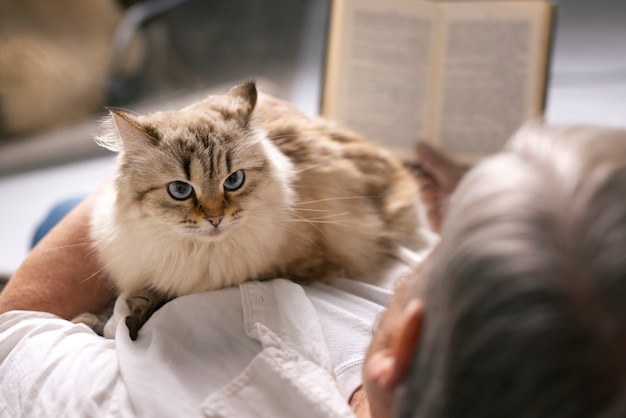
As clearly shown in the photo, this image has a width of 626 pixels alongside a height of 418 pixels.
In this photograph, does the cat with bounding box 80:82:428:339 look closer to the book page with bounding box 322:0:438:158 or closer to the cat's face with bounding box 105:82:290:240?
the cat's face with bounding box 105:82:290:240

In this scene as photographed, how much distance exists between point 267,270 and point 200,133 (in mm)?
321

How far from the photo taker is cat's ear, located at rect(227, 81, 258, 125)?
1159 millimetres

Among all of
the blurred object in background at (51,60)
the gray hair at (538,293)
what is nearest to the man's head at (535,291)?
the gray hair at (538,293)

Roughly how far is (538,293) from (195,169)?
700 millimetres

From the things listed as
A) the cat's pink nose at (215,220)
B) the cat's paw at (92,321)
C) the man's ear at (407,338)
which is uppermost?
the cat's pink nose at (215,220)

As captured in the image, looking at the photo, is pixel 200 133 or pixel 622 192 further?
pixel 200 133

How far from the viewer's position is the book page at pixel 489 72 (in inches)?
79.8

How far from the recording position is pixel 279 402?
0.90 m

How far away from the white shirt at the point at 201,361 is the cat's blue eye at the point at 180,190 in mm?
193

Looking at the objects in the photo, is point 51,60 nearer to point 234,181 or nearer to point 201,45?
point 201,45

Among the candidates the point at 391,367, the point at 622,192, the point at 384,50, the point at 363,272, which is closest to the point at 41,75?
the point at 384,50

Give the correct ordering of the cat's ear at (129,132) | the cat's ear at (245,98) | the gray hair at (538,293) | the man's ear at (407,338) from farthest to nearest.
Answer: the cat's ear at (245,98) → the cat's ear at (129,132) → the man's ear at (407,338) → the gray hair at (538,293)

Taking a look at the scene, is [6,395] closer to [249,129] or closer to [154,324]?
[154,324]

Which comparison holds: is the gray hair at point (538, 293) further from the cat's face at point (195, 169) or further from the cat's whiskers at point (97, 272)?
the cat's whiskers at point (97, 272)
